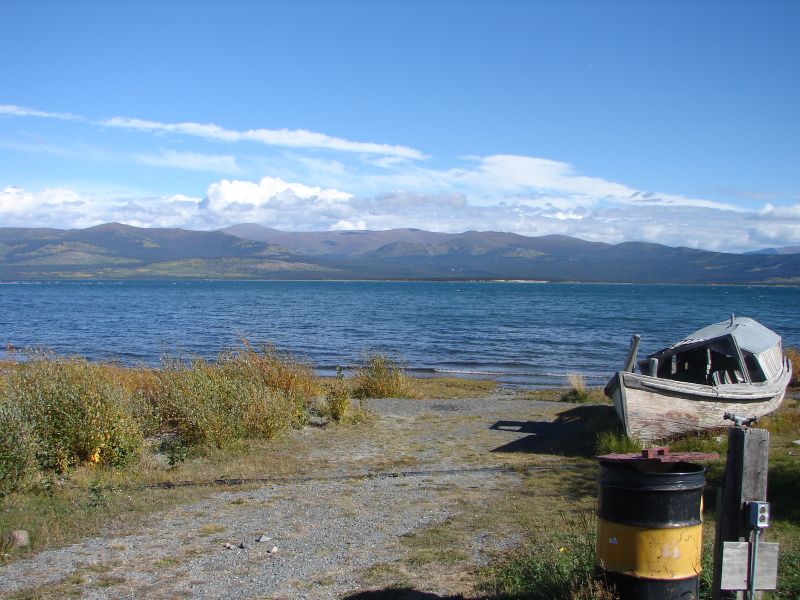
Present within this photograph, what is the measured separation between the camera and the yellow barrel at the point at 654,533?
4.86 m

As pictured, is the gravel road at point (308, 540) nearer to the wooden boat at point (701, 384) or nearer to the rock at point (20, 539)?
the rock at point (20, 539)

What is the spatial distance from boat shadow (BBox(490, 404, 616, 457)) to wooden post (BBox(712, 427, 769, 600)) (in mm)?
7531

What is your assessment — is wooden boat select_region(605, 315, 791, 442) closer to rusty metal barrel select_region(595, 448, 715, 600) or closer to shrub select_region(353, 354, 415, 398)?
rusty metal barrel select_region(595, 448, 715, 600)

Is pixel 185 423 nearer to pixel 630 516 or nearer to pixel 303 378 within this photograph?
pixel 303 378

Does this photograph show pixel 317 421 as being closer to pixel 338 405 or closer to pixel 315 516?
pixel 338 405

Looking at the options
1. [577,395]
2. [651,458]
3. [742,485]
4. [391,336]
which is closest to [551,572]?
[651,458]

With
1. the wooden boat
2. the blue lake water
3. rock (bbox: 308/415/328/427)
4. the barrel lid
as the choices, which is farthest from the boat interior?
the blue lake water

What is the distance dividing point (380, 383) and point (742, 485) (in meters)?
16.5

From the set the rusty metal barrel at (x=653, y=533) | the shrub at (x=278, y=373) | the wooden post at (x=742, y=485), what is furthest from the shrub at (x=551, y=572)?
the shrub at (x=278, y=373)

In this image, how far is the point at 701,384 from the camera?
563 inches

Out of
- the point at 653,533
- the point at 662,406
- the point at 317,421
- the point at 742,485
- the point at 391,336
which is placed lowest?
the point at 391,336

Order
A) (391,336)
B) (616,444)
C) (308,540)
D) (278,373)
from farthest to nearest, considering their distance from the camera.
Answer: (391,336), (278,373), (616,444), (308,540)

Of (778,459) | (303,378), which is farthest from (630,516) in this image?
(303,378)

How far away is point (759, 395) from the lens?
14.5m
